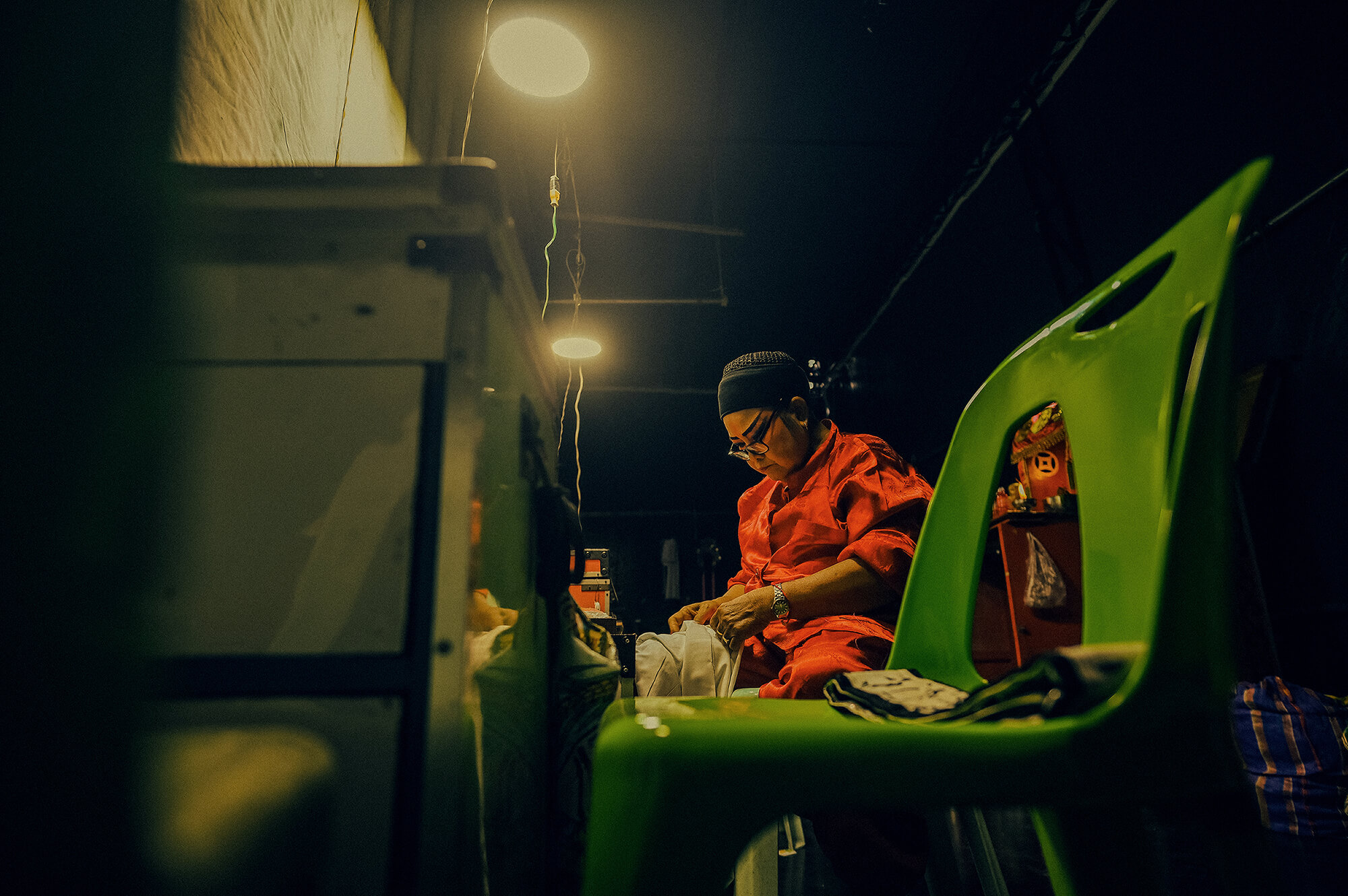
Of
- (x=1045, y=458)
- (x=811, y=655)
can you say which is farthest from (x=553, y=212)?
(x=811, y=655)

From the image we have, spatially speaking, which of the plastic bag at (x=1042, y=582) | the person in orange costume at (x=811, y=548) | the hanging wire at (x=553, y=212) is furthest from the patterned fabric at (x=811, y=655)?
the hanging wire at (x=553, y=212)

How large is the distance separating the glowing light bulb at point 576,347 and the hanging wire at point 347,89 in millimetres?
3361

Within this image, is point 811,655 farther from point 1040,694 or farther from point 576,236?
point 576,236

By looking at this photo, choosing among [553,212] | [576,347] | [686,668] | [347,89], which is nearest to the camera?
[686,668]

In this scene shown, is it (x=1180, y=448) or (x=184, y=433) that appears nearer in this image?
(x=1180, y=448)

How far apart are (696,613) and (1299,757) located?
1.71 m

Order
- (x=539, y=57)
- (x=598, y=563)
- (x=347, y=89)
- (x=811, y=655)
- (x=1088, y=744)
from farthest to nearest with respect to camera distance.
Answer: (x=598, y=563) → (x=539, y=57) → (x=347, y=89) → (x=811, y=655) → (x=1088, y=744)

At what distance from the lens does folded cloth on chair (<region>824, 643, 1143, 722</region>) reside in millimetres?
377

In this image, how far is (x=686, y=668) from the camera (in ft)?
3.75

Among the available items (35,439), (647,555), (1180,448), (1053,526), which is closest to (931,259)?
(1053,526)

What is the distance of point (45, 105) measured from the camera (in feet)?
1.91

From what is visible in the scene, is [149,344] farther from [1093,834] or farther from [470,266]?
[1093,834]

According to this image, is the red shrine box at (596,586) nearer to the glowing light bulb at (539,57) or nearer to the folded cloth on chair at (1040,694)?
the glowing light bulb at (539,57)

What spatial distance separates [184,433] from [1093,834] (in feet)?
2.80
